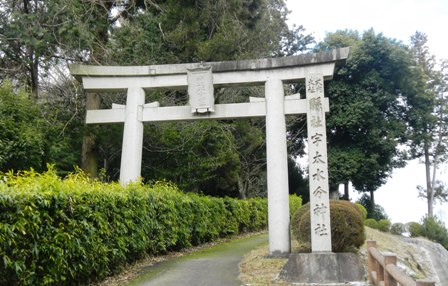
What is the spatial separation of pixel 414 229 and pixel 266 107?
14.6 m

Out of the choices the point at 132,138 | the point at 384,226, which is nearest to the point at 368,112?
the point at 384,226

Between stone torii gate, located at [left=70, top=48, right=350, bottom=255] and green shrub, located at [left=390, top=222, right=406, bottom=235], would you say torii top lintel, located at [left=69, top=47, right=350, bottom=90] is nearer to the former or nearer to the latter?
stone torii gate, located at [left=70, top=48, right=350, bottom=255]

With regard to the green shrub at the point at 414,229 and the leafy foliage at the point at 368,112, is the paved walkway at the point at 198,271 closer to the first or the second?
the green shrub at the point at 414,229

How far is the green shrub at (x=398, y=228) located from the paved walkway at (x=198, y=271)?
12.1 meters

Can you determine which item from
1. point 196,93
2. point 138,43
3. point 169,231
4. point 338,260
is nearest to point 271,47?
point 138,43

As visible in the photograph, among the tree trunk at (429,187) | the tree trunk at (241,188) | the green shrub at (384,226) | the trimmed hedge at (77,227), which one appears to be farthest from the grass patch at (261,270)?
→ the tree trunk at (429,187)

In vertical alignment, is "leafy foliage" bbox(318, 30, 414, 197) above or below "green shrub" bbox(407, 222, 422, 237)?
above

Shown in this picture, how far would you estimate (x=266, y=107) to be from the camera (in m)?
9.70

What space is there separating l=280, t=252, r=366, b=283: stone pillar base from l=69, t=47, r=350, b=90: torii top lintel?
407 cm

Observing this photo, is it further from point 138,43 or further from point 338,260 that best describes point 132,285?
point 138,43

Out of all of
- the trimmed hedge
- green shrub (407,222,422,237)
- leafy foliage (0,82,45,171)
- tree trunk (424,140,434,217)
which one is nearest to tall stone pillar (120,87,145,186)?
the trimmed hedge

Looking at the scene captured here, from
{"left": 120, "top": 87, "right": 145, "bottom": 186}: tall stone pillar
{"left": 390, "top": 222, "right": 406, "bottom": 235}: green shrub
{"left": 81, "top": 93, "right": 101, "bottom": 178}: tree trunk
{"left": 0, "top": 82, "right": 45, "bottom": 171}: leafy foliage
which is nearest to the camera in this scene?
{"left": 120, "top": 87, "right": 145, "bottom": 186}: tall stone pillar

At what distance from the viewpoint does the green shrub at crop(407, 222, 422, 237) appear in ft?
66.7

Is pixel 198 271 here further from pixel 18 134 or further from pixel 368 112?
pixel 368 112
